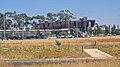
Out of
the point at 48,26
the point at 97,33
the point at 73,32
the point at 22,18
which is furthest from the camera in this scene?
the point at 22,18

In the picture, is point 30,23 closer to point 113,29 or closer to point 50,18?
point 50,18

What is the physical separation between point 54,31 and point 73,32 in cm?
1528

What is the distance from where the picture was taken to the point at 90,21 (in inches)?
5969

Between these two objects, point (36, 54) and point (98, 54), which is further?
point (36, 54)

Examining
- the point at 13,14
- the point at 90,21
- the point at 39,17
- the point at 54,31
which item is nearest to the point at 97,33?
the point at 90,21

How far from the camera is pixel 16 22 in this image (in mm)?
180000

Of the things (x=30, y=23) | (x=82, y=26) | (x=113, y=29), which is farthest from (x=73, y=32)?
(x=30, y=23)

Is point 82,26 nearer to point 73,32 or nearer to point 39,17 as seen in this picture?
point 73,32

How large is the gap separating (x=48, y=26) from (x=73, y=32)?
2440 cm

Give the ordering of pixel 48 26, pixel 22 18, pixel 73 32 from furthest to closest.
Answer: pixel 22 18 < pixel 48 26 < pixel 73 32

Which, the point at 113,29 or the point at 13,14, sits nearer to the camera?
the point at 113,29

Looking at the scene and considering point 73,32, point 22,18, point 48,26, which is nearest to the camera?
point 73,32

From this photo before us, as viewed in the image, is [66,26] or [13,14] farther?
[13,14]

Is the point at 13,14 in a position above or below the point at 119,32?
above
